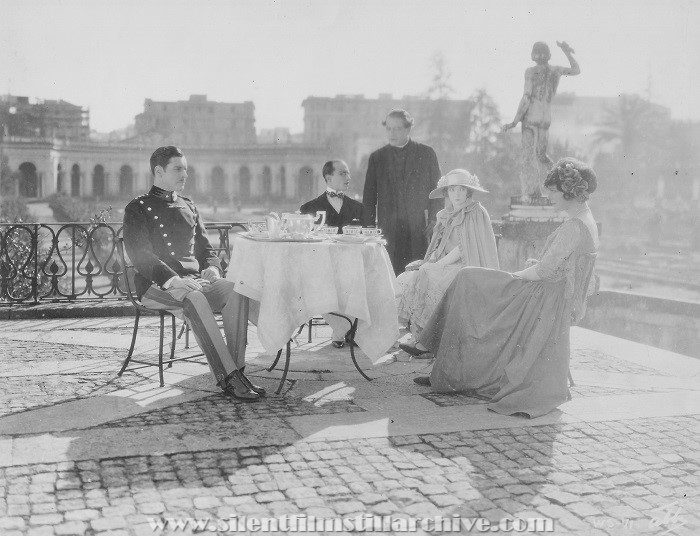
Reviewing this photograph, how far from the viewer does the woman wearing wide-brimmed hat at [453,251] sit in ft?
19.3

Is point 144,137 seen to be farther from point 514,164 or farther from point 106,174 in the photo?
point 514,164

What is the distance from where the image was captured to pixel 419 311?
6016 millimetres

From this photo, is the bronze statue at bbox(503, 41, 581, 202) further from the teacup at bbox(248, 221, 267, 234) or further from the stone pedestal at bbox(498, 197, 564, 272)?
the teacup at bbox(248, 221, 267, 234)

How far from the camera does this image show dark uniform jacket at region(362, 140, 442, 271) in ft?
23.3

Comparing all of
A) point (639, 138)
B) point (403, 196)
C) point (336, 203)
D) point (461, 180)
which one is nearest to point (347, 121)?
point (639, 138)

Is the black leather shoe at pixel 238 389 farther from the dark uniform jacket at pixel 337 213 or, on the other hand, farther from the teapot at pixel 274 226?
the dark uniform jacket at pixel 337 213

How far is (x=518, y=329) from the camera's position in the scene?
4910 millimetres

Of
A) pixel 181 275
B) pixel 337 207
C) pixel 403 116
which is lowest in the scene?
pixel 181 275

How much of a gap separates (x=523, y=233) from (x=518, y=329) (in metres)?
4.98

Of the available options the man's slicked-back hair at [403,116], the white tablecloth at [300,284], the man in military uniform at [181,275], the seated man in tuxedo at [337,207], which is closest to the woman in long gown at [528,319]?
the white tablecloth at [300,284]

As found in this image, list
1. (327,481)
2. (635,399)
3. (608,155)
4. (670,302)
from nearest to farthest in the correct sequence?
(327,481) → (635,399) → (670,302) → (608,155)

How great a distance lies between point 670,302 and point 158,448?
8.20 metres

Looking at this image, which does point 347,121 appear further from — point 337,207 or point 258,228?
point 258,228

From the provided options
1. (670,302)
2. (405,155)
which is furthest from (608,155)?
(405,155)
